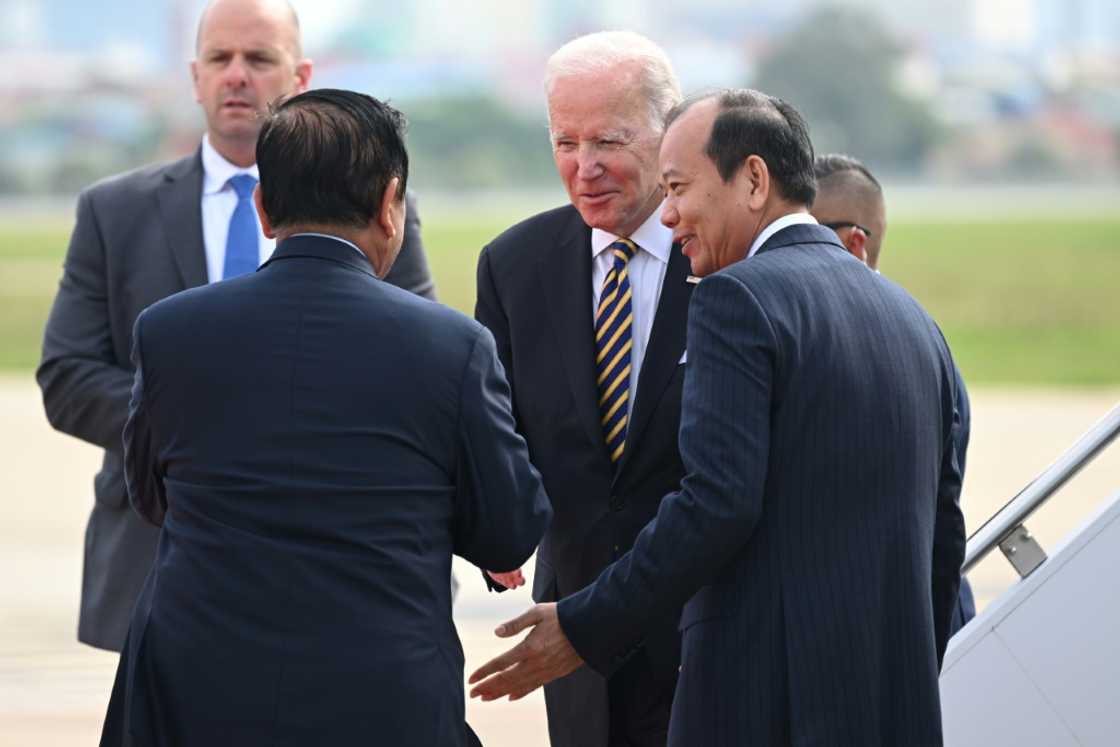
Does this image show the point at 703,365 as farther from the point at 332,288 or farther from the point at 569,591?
the point at 569,591

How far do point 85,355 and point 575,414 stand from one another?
3.91 feet

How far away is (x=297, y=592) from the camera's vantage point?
2.35m

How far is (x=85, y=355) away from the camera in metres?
3.74

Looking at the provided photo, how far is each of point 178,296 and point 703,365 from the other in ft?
2.55

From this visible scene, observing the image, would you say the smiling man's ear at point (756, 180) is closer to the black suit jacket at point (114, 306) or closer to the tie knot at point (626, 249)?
the tie knot at point (626, 249)

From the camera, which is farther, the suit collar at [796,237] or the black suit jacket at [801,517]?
the suit collar at [796,237]

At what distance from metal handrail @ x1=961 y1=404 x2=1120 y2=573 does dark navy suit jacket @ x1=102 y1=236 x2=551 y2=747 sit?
1.19 meters

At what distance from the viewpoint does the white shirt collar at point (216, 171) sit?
3928mm

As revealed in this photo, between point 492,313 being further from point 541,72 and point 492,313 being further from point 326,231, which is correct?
point 541,72

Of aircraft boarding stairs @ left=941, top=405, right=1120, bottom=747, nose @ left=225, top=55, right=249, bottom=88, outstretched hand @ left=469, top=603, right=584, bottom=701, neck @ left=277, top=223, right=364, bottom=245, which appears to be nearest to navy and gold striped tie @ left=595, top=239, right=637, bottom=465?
outstretched hand @ left=469, top=603, right=584, bottom=701

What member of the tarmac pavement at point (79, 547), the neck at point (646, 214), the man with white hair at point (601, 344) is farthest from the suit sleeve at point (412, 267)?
the tarmac pavement at point (79, 547)

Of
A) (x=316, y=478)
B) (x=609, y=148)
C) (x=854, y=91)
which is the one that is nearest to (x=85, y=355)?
(x=609, y=148)

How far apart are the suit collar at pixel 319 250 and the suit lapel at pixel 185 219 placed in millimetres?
1328

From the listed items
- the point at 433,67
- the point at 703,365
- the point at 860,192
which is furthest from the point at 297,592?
the point at 433,67
